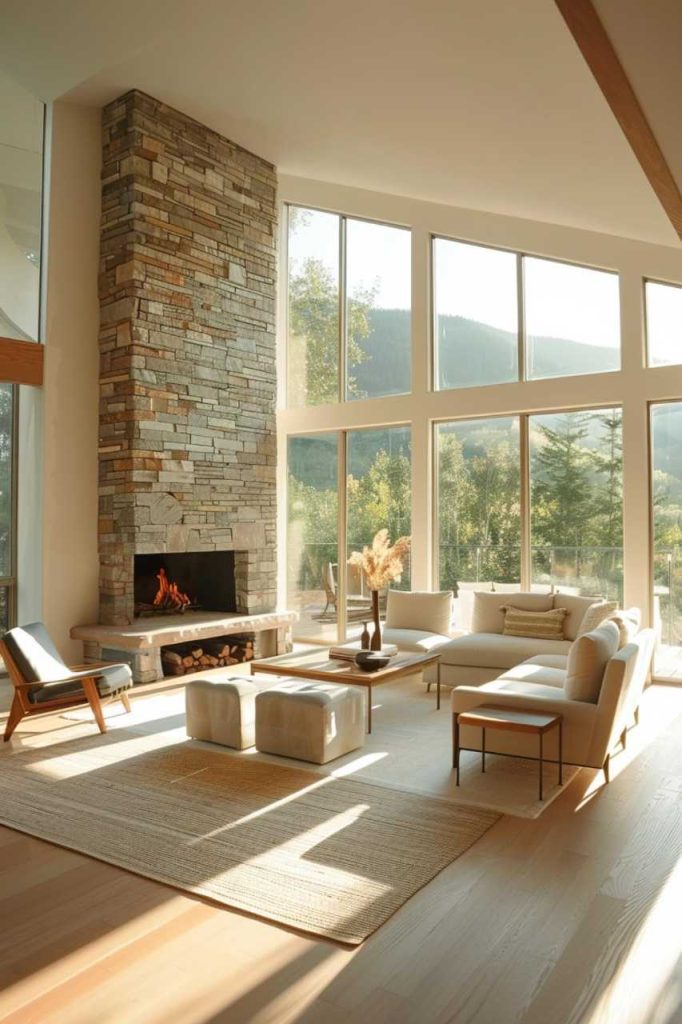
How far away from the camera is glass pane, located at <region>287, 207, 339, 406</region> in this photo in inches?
388

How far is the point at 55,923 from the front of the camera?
303cm

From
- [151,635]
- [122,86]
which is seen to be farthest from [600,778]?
A: [122,86]

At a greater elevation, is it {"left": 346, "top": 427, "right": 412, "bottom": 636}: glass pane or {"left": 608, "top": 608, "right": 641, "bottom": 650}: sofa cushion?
Result: {"left": 346, "top": 427, "right": 412, "bottom": 636}: glass pane

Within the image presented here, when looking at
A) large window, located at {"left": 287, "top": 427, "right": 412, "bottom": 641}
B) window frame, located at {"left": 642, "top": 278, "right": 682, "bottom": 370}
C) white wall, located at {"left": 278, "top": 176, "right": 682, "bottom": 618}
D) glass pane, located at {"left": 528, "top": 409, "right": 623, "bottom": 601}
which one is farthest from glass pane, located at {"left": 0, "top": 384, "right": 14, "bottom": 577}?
window frame, located at {"left": 642, "top": 278, "right": 682, "bottom": 370}

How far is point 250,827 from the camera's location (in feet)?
12.8

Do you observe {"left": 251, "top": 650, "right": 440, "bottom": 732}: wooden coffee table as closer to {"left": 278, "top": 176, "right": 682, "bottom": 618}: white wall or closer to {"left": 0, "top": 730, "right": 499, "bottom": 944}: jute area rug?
{"left": 0, "top": 730, "right": 499, "bottom": 944}: jute area rug

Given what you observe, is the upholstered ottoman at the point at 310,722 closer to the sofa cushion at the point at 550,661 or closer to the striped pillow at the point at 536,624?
the sofa cushion at the point at 550,661

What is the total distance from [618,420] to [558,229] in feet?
6.86

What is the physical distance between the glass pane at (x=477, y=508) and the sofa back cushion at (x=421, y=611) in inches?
28.0

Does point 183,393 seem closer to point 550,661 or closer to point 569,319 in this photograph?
point 569,319

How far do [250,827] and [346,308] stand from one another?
718 cm

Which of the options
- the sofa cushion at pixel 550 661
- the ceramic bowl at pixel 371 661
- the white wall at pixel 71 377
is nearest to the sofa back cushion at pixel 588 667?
the sofa cushion at pixel 550 661

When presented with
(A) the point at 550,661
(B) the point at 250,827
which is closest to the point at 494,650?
(A) the point at 550,661

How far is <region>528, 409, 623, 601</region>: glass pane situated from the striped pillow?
86 cm
